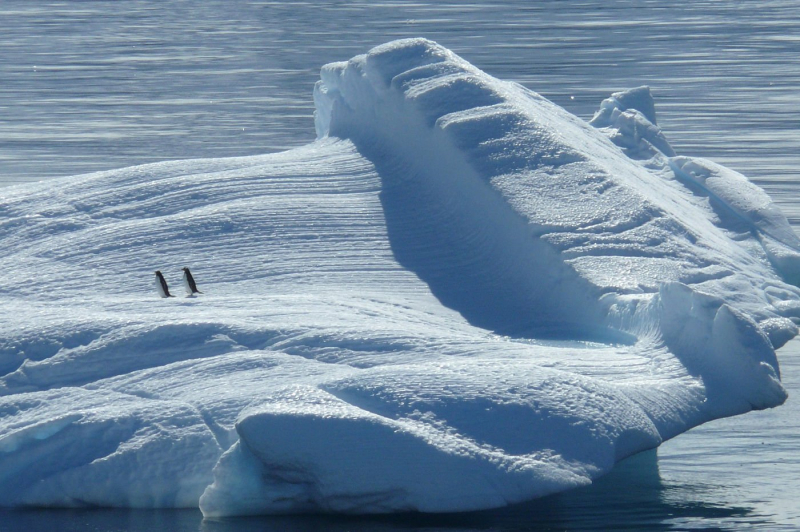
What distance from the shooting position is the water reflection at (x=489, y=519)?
5.79 meters

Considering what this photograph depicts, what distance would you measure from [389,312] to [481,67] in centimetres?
1676

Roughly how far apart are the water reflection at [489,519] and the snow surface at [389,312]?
0.09m

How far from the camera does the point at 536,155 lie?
9.23m

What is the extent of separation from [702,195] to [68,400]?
247 inches

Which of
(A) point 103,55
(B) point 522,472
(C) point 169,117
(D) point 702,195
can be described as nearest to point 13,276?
(B) point 522,472

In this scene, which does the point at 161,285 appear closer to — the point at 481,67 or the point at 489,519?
the point at 489,519

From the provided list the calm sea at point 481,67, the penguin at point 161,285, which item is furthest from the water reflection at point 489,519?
the penguin at point 161,285

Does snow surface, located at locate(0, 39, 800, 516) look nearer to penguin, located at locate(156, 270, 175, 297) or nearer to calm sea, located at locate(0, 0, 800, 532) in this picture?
penguin, located at locate(156, 270, 175, 297)

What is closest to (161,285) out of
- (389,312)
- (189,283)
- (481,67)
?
(189,283)

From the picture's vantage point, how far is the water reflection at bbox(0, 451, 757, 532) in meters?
5.79

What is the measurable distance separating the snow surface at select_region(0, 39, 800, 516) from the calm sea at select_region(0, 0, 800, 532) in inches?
9.5

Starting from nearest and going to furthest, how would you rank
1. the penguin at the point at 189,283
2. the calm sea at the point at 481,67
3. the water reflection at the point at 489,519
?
the water reflection at the point at 489,519
the calm sea at the point at 481,67
the penguin at the point at 189,283

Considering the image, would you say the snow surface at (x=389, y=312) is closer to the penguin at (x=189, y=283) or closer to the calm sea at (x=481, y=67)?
the penguin at (x=189, y=283)

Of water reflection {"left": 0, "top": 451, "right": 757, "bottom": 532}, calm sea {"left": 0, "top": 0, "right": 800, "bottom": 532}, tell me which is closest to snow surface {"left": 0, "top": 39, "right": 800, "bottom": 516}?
water reflection {"left": 0, "top": 451, "right": 757, "bottom": 532}
